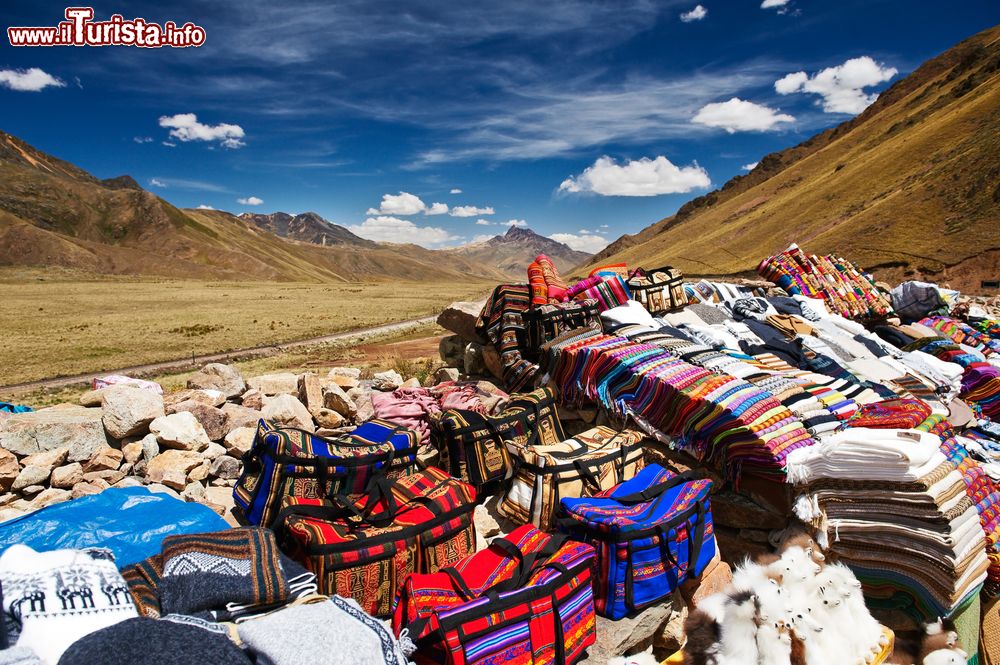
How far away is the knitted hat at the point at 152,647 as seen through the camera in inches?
58.1

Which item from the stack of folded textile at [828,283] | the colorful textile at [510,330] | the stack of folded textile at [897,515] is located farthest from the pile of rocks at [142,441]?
the stack of folded textile at [828,283]

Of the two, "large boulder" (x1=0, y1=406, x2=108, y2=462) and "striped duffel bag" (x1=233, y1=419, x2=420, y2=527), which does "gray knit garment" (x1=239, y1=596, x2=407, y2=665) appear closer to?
"striped duffel bag" (x1=233, y1=419, x2=420, y2=527)

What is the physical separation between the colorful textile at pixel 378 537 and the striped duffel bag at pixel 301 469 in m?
0.19

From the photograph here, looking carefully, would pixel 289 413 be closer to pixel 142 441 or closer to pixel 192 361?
pixel 142 441

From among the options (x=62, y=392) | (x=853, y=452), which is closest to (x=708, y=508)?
(x=853, y=452)

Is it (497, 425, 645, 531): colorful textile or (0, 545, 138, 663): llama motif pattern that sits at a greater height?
(0, 545, 138, 663): llama motif pattern

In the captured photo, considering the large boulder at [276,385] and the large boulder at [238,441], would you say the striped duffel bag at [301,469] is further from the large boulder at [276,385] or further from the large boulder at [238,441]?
the large boulder at [276,385]

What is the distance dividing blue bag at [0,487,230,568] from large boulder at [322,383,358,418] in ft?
6.94

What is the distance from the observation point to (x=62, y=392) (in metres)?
13.0

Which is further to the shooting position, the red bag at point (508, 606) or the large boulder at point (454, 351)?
the large boulder at point (454, 351)

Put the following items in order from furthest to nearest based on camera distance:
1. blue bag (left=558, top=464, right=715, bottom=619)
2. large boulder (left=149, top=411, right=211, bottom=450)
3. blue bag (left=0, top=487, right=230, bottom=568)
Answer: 1. large boulder (left=149, top=411, right=211, bottom=450)
2. blue bag (left=558, top=464, right=715, bottom=619)
3. blue bag (left=0, top=487, right=230, bottom=568)

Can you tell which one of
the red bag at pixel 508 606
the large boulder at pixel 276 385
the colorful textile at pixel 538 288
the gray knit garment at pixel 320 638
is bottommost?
the red bag at pixel 508 606

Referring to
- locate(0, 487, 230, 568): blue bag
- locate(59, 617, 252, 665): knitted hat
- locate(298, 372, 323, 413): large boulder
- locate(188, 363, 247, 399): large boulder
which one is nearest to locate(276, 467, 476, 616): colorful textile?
locate(0, 487, 230, 568): blue bag

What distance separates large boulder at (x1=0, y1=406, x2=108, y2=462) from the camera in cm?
402
